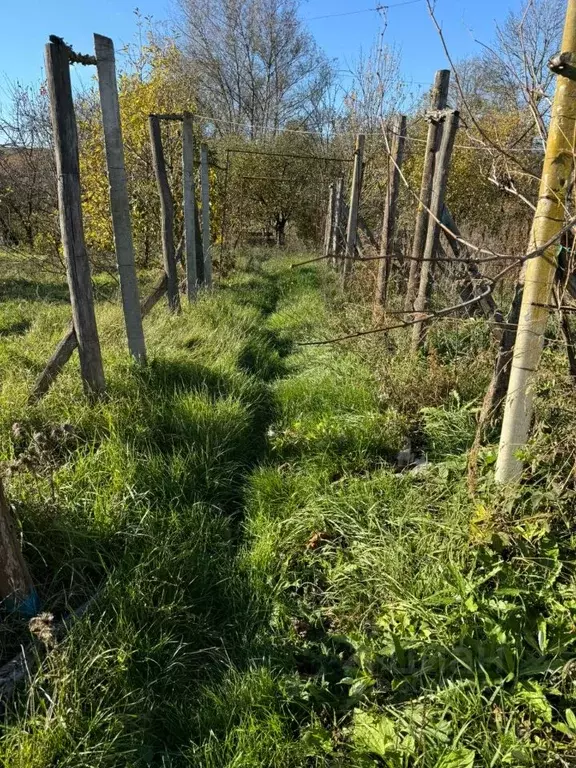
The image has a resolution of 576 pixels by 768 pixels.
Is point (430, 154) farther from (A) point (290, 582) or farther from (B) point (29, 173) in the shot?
(B) point (29, 173)

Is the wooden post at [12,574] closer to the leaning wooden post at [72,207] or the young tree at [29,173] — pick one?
the leaning wooden post at [72,207]

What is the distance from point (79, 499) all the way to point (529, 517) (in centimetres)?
233

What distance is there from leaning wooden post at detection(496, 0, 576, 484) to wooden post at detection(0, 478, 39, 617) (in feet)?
7.38

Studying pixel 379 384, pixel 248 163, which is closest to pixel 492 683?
pixel 379 384

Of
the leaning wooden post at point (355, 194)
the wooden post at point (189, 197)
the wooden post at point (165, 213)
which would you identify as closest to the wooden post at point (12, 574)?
the wooden post at point (165, 213)

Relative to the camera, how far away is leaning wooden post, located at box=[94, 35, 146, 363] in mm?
3643

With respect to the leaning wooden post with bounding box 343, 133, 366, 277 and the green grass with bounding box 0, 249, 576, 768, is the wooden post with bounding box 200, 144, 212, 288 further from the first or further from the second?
the green grass with bounding box 0, 249, 576, 768

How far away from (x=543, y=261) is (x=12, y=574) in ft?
8.53

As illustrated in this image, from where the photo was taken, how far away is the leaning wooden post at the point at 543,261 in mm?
1821

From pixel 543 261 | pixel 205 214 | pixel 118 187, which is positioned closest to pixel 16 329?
pixel 118 187

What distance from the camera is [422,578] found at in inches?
88.2

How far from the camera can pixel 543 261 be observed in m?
2.02

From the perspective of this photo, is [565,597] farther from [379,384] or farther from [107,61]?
[107,61]

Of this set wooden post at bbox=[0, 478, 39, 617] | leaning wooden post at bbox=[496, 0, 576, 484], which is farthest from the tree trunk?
wooden post at bbox=[0, 478, 39, 617]
